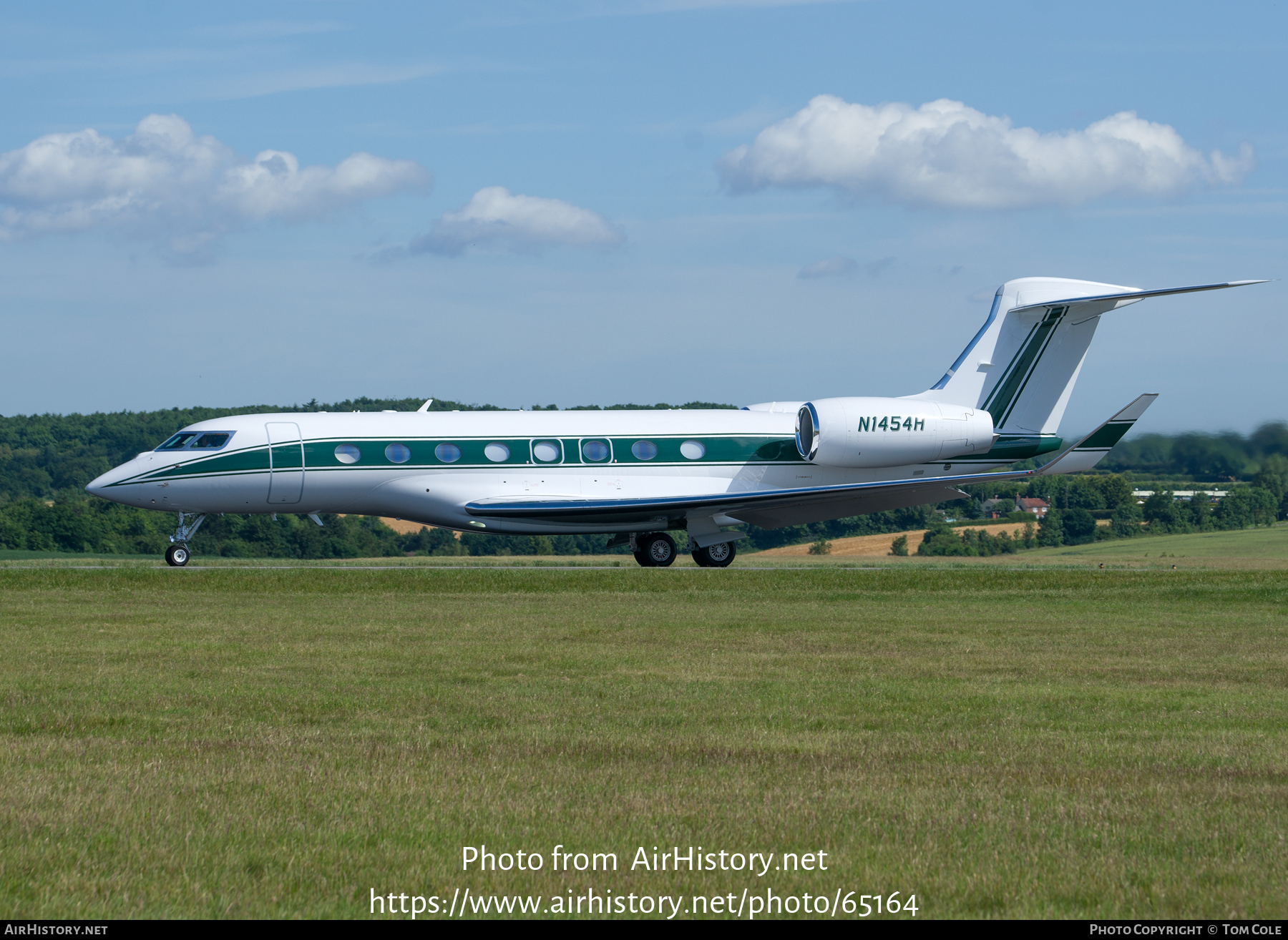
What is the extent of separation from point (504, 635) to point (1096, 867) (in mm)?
11490

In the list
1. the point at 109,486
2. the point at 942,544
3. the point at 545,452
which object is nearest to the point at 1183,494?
the point at 942,544

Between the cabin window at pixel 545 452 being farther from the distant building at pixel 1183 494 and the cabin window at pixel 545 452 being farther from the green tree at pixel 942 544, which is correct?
the distant building at pixel 1183 494

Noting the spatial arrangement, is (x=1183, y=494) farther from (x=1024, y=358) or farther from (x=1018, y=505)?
(x=1018, y=505)

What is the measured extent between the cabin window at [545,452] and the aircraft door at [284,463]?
5.40m

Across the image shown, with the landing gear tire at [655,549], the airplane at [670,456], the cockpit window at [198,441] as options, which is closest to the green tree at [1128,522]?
the airplane at [670,456]

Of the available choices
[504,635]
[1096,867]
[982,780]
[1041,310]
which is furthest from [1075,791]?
[1041,310]

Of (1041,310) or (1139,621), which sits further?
(1041,310)

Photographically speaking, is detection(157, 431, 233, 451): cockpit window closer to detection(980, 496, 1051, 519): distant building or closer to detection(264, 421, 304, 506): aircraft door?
detection(264, 421, 304, 506): aircraft door

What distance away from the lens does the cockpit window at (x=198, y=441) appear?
31.3m

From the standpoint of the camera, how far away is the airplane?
103 feet

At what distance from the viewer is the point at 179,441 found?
3139cm

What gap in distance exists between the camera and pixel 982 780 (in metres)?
8.38

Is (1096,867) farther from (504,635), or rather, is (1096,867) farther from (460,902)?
(504,635)

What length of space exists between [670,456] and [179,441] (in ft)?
37.7
